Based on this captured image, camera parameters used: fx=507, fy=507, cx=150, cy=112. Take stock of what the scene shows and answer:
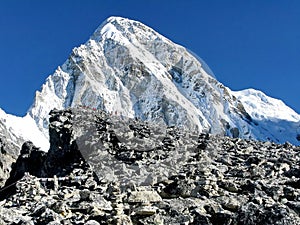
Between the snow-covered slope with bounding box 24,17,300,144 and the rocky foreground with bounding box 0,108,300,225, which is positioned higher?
the snow-covered slope with bounding box 24,17,300,144

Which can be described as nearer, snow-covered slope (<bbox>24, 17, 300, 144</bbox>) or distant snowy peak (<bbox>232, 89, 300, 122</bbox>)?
snow-covered slope (<bbox>24, 17, 300, 144</bbox>)

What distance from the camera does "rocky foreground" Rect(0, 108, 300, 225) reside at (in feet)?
41.8

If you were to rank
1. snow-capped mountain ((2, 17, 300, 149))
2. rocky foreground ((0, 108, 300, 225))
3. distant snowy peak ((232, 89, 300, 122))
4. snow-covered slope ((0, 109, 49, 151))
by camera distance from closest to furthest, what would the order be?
rocky foreground ((0, 108, 300, 225)) → snow-covered slope ((0, 109, 49, 151)) → snow-capped mountain ((2, 17, 300, 149)) → distant snowy peak ((232, 89, 300, 122))

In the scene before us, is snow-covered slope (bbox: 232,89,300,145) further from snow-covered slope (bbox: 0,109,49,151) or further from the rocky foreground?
the rocky foreground

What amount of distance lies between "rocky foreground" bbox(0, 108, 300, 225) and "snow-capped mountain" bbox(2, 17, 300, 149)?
70.1m

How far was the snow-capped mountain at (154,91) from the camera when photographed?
109250 millimetres

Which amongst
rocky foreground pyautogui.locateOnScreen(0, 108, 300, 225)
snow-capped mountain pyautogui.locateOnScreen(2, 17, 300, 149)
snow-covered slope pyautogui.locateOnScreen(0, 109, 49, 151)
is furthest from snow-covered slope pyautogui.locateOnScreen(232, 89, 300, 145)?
rocky foreground pyautogui.locateOnScreen(0, 108, 300, 225)

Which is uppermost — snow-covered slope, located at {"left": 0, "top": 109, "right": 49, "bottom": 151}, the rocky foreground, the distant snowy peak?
the distant snowy peak

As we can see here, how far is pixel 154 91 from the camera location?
11969 cm

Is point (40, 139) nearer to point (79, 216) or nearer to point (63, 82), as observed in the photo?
point (63, 82)

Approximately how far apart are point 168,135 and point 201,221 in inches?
713

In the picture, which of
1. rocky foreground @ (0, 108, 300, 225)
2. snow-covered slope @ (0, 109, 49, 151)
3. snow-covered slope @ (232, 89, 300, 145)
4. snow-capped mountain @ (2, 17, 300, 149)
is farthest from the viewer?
snow-capped mountain @ (2, 17, 300, 149)

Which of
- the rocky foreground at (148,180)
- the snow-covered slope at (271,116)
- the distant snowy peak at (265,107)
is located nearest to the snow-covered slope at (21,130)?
the snow-covered slope at (271,116)

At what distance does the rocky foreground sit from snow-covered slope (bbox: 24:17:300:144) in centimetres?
6956
